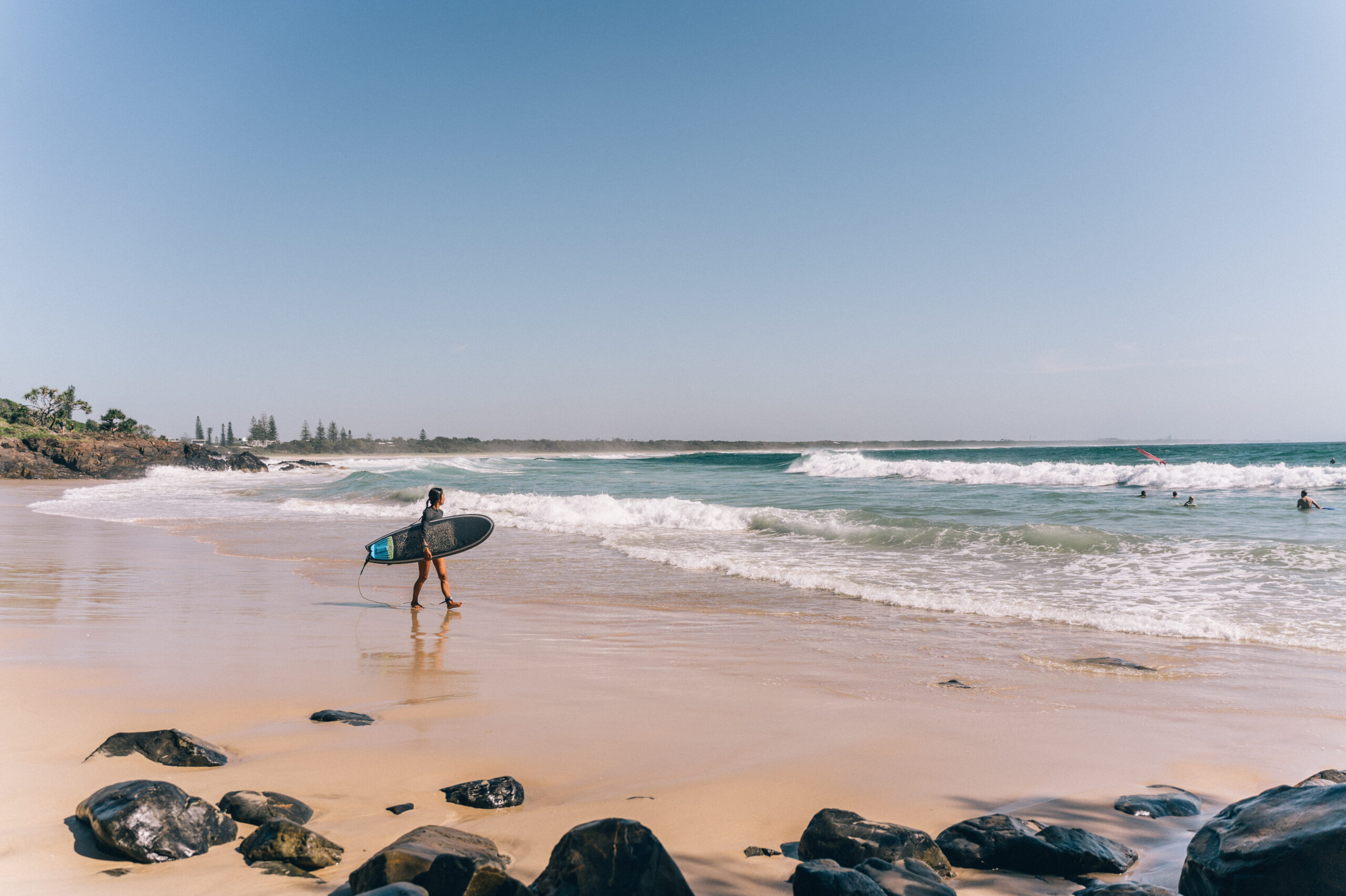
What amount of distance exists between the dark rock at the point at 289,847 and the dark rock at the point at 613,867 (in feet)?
3.01

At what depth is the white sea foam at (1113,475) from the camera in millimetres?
31688

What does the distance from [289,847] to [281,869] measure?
0.07 meters

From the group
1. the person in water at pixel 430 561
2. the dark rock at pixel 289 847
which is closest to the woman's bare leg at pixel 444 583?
the person in water at pixel 430 561

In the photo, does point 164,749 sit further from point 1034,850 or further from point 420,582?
point 420,582

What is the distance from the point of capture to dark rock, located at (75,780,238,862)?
108 inches

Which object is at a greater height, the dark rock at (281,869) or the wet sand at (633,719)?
the dark rock at (281,869)

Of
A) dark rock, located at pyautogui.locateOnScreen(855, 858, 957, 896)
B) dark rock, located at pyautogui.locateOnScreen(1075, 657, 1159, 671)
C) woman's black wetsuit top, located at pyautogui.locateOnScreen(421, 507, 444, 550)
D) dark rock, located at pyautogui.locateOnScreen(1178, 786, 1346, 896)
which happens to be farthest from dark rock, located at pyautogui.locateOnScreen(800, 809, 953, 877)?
woman's black wetsuit top, located at pyautogui.locateOnScreen(421, 507, 444, 550)

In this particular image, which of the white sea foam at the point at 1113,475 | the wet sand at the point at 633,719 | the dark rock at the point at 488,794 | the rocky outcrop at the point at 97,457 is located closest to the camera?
the wet sand at the point at 633,719

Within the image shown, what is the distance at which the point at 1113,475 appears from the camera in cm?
3766

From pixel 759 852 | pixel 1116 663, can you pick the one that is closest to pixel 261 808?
pixel 759 852

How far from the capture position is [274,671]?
5.80m

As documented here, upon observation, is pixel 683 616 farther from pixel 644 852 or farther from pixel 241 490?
pixel 241 490

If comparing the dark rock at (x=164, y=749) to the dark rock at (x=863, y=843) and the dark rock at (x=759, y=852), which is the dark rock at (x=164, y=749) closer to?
the dark rock at (x=759, y=852)

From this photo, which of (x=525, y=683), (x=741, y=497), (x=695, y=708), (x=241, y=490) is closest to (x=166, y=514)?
(x=241, y=490)
